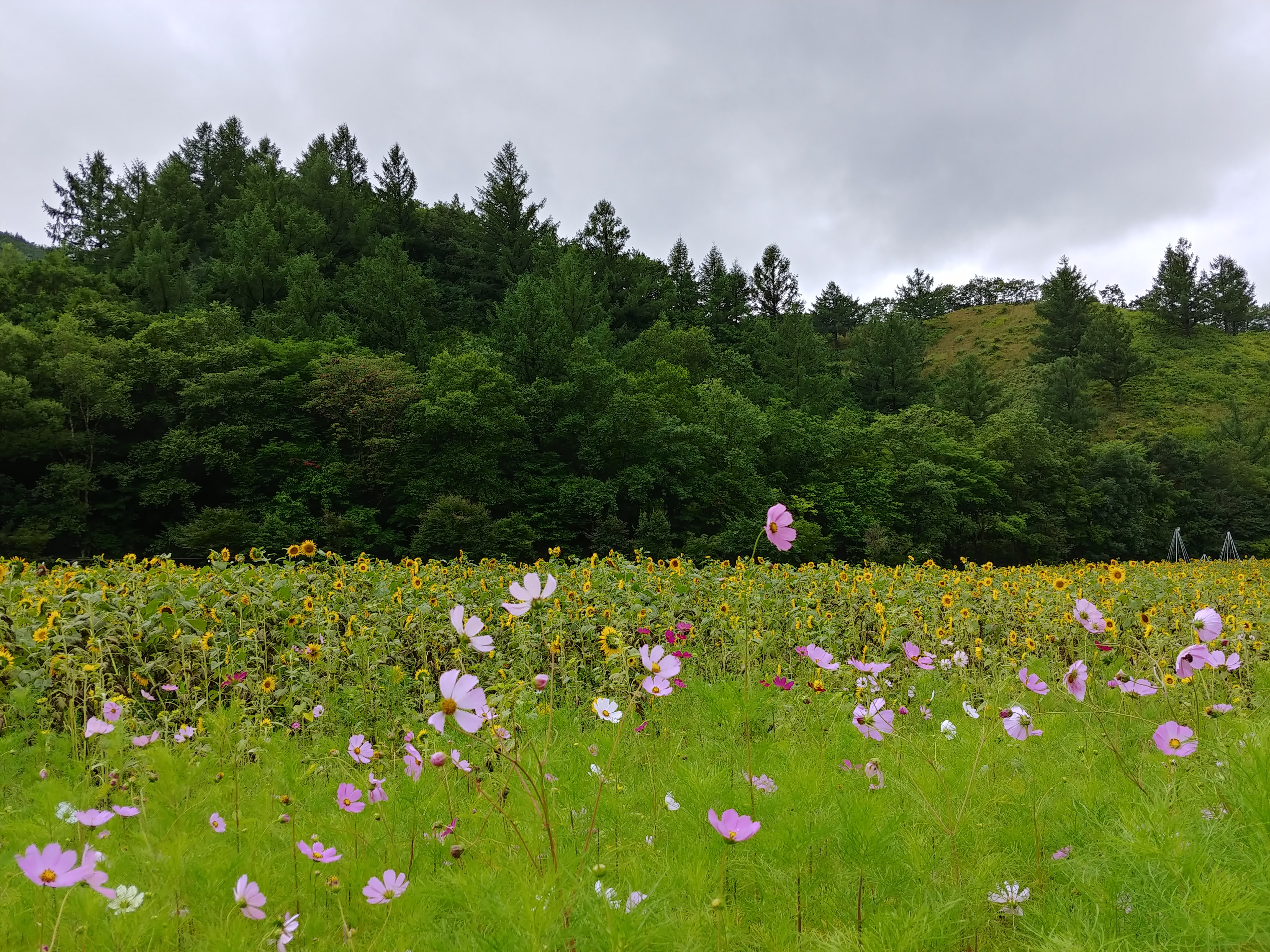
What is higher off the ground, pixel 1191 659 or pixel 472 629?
pixel 472 629

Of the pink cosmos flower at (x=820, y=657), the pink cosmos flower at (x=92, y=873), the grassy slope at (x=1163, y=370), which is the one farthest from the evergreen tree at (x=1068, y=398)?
the pink cosmos flower at (x=92, y=873)

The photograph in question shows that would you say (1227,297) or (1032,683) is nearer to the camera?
(1032,683)

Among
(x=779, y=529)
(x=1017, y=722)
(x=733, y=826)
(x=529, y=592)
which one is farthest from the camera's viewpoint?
(x=1017, y=722)

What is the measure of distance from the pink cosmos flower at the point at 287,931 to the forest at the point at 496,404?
1491 centimetres

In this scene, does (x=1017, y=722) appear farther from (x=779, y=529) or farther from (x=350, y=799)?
(x=350, y=799)

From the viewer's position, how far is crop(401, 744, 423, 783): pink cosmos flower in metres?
1.69

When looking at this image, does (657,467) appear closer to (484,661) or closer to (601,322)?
(601,322)

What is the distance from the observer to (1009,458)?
26000 millimetres

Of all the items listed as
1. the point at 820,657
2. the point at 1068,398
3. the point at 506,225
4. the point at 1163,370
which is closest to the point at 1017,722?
→ the point at 820,657

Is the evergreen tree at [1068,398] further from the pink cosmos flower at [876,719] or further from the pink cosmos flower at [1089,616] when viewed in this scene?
the pink cosmos flower at [876,719]

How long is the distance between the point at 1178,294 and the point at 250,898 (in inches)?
2529

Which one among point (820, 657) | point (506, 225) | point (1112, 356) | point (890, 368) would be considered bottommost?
point (820, 657)

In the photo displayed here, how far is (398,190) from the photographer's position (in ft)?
120

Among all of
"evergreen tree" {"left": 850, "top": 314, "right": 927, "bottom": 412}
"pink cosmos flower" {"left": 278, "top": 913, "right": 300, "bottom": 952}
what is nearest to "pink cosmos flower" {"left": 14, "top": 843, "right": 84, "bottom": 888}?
"pink cosmos flower" {"left": 278, "top": 913, "right": 300, "bottom": 952}
